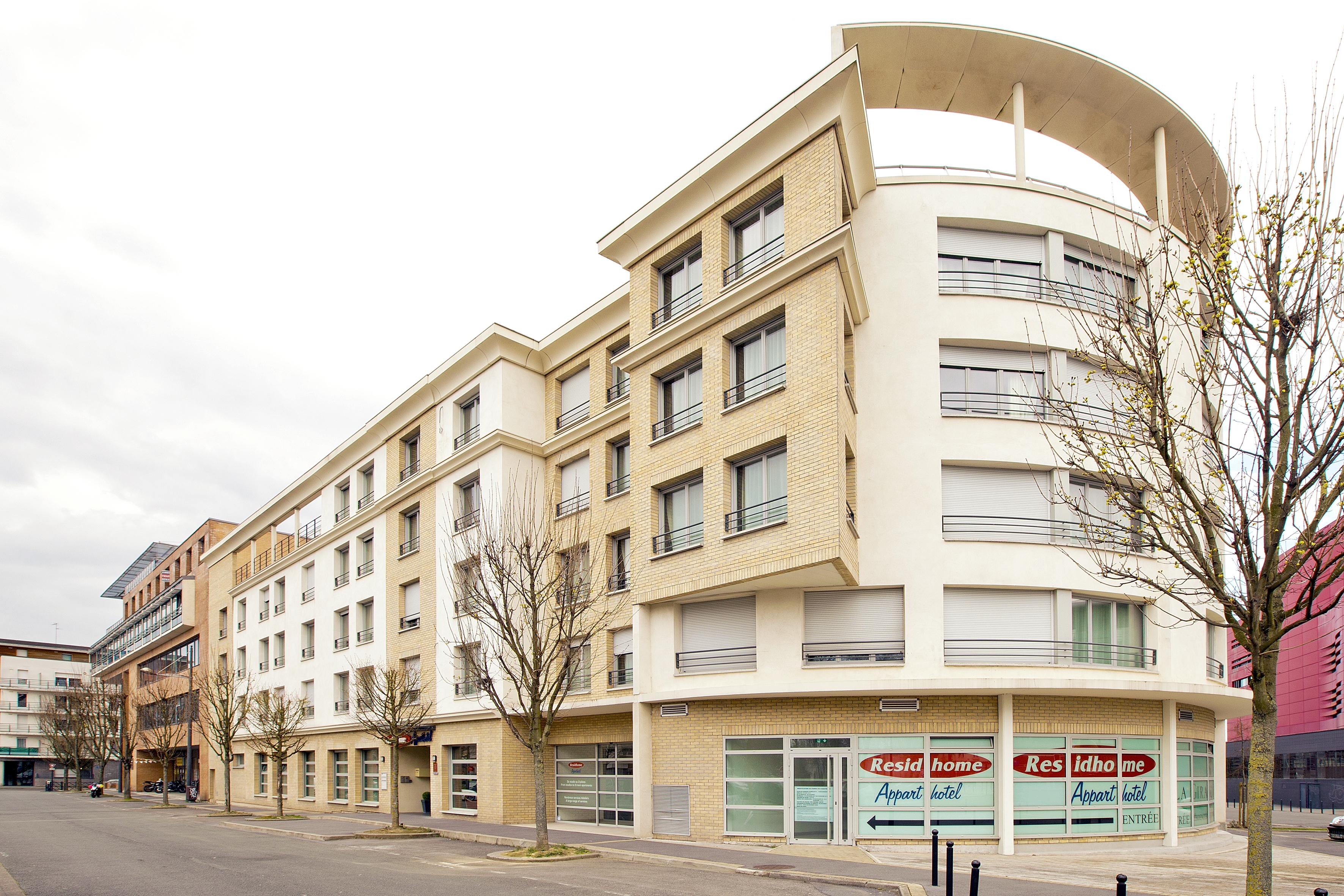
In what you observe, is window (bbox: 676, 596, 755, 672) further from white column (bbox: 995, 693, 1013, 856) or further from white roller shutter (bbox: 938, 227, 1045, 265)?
white roller shutter (bbox: 938, 227, 1045, 265)

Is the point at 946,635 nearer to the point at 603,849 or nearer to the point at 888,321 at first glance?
the point at 888,321

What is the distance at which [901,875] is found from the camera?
15.6 meters

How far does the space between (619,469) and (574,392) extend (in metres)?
4.14

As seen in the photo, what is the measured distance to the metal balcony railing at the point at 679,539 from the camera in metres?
22.5

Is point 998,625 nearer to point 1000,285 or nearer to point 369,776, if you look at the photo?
point 1000,285

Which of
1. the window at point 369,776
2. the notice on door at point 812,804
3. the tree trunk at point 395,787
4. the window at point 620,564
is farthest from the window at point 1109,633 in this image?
the window at point 369,776

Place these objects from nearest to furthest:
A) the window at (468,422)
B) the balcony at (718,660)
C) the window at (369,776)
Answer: the balcony at (718,660) → the window at (468,422) → the window at (369,776)

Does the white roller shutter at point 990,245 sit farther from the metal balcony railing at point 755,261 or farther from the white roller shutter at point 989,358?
the metal balcony railing at point 755,261

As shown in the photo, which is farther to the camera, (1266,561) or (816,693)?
(816,693)

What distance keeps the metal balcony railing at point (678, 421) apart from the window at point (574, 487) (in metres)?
4.48

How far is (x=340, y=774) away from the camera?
39.8 m

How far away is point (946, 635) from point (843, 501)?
154 inches

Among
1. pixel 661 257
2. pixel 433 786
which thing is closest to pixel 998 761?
pixel 661 257

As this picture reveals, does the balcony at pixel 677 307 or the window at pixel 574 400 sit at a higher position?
the balcony at pixel 677 307
